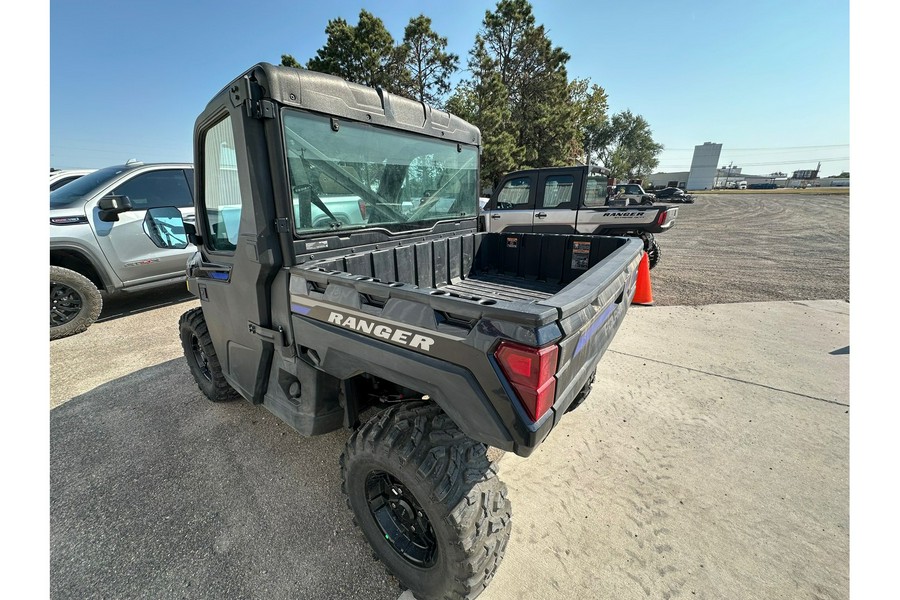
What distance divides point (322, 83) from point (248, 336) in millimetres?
1562

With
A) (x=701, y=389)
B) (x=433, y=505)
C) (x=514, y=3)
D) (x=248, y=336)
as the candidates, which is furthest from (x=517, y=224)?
(x=514, y=3)

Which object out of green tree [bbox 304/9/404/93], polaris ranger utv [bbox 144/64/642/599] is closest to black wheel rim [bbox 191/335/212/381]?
polaris ranger utv [bbox 144/64/642/599]

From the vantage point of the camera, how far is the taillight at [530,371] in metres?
1.16

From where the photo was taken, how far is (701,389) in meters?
3.25

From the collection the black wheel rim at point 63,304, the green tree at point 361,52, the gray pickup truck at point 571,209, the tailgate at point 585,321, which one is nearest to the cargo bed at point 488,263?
the tailgate at point 585,321

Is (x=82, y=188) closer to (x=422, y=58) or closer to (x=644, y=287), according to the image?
(x=644, y=287)

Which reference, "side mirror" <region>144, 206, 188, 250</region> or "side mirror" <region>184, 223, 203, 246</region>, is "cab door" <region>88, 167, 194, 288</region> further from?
"side mirror" <region>184, 223, 203, 246</region>

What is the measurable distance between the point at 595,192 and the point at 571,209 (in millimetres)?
830

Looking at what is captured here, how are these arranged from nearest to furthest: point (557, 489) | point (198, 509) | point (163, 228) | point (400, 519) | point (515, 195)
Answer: point (400, 519) → point (198, 509) → point (557, 489) → point (163, 228) → point (515, 195)

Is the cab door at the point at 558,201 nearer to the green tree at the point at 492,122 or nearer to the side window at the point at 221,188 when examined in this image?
the side window at the point at 221,188

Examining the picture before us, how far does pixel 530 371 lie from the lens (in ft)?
3.83

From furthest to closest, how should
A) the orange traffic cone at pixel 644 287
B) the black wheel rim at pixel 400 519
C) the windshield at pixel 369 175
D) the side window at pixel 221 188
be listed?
the orange traffic cone at pixel 644 287, the side window at pixel 221 188, the windshield at pixel 369 175, the black wheel rim at pixel 400 519

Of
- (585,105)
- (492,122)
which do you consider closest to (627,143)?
(585,105)

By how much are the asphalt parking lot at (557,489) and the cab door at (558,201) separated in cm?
397
